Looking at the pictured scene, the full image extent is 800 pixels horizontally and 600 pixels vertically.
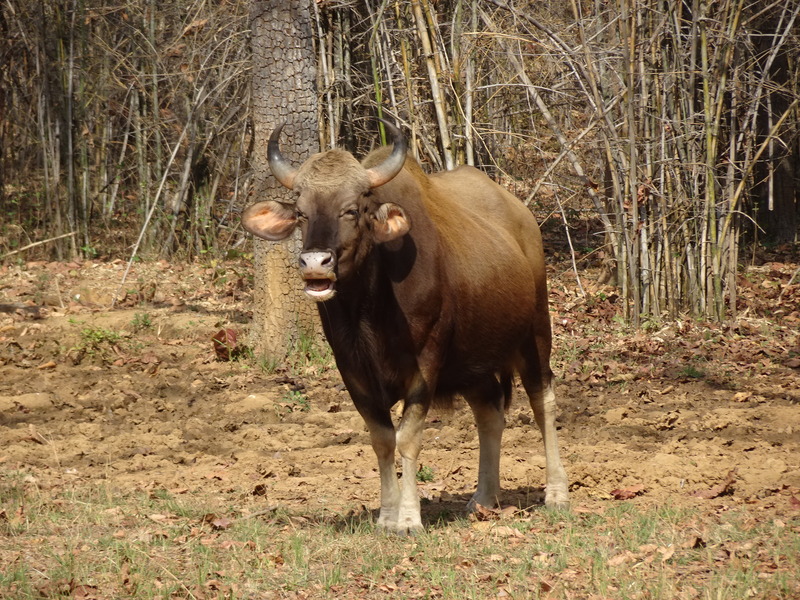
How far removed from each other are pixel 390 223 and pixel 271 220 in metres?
0.81

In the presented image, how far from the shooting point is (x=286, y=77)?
1013 cm

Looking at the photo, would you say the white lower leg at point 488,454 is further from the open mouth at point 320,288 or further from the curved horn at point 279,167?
the curved horn at point 279,167

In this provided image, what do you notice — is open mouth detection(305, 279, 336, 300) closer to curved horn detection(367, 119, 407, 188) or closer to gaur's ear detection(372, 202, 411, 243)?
gaur's ear detection(372, 202, 411, 243)

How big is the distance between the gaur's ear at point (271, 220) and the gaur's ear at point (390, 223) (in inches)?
23.8

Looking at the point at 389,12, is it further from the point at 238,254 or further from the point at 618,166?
the point at 238,254

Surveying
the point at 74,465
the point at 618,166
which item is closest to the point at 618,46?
the point at 618,166

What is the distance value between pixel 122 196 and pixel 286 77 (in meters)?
8.79

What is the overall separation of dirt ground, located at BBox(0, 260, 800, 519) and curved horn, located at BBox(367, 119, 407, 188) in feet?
7.33

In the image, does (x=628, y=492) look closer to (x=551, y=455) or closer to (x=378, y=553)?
(x=551, y=455)

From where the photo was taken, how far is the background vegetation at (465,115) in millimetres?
11547

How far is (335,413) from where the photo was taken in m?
9.25

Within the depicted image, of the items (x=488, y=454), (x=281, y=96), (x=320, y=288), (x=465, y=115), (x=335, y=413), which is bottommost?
(x=335, y=413)

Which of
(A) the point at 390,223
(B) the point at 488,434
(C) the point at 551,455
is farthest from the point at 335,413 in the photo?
(A) the point at 390,223

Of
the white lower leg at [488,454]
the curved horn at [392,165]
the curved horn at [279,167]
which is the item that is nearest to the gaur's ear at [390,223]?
the curved horn at [392,165]
